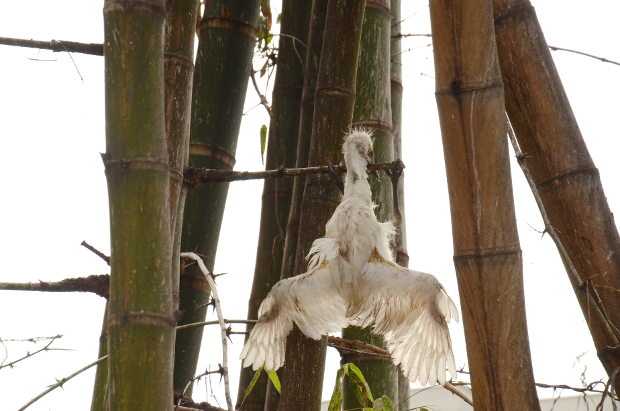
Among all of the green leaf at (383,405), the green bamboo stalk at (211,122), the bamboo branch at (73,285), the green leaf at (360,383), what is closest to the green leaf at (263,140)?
the green bamboo stalk at (211,122)

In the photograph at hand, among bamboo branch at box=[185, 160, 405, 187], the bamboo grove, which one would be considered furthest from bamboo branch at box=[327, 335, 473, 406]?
bamboo branch at box=[185, 160, 405, 187]

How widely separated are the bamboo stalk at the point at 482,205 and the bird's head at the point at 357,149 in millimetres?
261

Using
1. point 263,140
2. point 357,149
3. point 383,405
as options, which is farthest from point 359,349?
point 263,140

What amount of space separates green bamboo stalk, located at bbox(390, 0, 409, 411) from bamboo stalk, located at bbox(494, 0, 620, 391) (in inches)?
11.6

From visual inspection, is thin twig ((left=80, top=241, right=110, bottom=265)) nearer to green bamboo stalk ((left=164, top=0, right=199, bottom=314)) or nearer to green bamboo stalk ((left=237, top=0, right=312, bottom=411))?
green bamboo stalk ((left=164, top=0, right=199, bottom=314))

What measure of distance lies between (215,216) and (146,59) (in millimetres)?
756

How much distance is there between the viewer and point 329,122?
4.86 ft

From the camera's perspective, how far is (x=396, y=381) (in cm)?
161

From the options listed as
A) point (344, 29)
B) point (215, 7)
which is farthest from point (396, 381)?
point (215, 7)

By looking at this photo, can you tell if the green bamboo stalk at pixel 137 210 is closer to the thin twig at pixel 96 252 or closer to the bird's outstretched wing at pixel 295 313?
the thin twig at pixel 96 252

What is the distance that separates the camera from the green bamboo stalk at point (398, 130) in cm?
174

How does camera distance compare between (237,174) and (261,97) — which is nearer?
(237,174)

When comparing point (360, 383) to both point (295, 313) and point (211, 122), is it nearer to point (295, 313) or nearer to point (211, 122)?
point (295, 313)

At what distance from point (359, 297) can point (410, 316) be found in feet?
0.28
